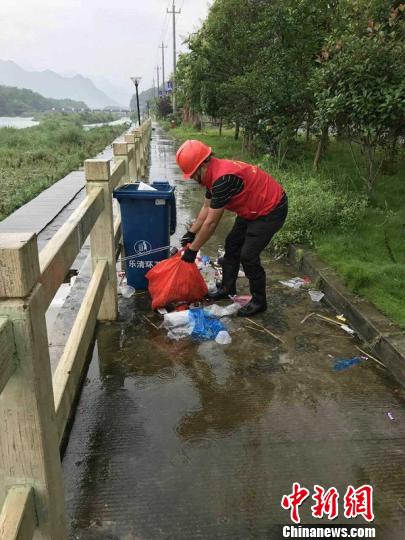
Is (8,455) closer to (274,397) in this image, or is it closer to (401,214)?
(274,397)

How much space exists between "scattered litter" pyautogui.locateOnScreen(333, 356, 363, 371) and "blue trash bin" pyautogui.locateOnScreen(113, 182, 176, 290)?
2.01 metres

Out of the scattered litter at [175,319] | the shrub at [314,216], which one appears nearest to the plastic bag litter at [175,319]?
the scattered litter at [175,319]

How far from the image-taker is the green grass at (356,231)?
4.21 metres

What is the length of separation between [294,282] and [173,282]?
4.79 ft

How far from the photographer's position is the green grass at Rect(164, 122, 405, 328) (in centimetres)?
421

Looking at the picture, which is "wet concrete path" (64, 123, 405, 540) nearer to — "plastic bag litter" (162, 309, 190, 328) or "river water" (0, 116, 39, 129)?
"plastic bag litter" (162, 309, 190, 328)

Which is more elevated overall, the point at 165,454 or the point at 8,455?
the point at 8,455

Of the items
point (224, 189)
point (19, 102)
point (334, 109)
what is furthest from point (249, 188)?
point (19, 102)

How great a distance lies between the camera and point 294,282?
4.88 metres

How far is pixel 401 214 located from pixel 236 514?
211 inches

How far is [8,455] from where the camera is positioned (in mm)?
1468

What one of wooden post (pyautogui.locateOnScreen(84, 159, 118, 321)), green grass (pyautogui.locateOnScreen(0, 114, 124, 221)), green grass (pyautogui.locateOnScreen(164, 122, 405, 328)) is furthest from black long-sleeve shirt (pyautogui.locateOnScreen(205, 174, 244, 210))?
green grass (pyautogui.locateOnScreen(0, 114, 124, 221))

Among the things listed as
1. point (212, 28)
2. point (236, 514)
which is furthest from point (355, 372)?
point (212, 28)

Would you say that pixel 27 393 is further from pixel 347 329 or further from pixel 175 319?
pixel 347 329
